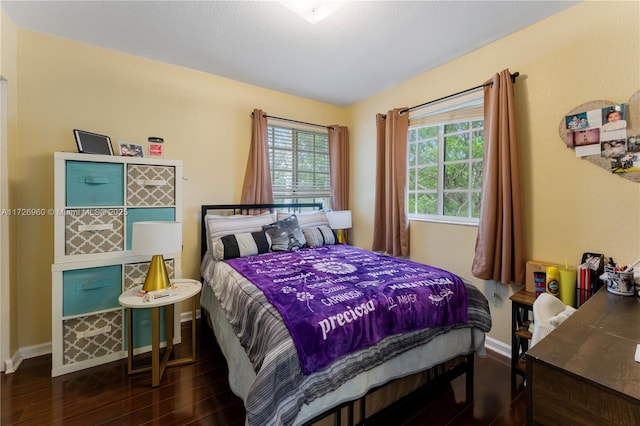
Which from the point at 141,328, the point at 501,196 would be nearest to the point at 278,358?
the point at 141,328

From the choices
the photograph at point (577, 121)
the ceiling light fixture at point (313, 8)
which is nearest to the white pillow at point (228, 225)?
the ceiling light fixture at point (313, 8)

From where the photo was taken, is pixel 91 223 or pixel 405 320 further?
pixel 91 223

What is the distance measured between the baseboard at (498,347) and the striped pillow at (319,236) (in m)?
1.71

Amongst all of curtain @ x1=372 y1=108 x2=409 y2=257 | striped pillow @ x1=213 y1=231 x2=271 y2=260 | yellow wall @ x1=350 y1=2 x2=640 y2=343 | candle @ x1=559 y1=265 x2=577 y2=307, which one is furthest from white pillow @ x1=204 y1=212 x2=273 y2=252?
candle @ x1=559 y1=265 x2=577 y2=307

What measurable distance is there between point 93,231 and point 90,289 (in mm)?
436

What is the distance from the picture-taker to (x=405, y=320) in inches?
61.9

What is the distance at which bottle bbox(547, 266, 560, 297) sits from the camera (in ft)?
6.18

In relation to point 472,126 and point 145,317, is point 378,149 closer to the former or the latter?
point 472,126

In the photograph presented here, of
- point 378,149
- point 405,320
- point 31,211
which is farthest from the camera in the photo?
point 378,149

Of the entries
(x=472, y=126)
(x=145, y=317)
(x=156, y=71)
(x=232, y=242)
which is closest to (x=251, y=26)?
(x=156, y=71)

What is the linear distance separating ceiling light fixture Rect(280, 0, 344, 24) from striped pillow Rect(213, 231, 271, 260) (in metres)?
1.86

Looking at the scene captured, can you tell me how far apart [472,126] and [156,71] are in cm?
309

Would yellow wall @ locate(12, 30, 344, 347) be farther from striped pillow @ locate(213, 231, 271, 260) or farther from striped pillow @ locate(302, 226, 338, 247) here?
striped pillow @ locate(302, 226, 338, 247)

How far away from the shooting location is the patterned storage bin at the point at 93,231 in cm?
204
